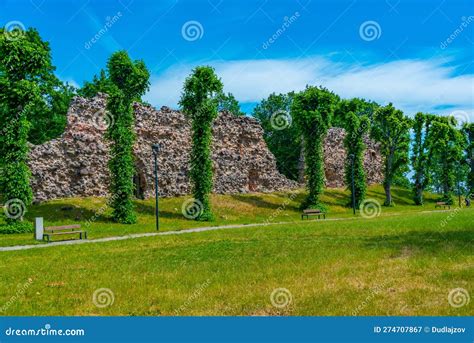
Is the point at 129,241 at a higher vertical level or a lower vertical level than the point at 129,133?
lower

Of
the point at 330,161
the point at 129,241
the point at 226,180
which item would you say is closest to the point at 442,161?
the point at 330,161

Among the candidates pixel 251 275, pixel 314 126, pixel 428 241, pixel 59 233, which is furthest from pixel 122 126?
pixel 251 275

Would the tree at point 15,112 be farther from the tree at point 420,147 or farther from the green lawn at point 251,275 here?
the tree at point 420,147

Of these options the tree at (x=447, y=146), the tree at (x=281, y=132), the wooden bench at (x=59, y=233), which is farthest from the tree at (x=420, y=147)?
the wooden bench at (x=59, y=233)

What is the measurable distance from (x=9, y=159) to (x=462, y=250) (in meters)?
21.9

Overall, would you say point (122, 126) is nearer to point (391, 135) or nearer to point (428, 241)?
point (428, 241)

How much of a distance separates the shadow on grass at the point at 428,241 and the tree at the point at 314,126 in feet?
76.9

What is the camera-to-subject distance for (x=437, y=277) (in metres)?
9.77

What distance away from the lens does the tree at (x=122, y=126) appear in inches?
1220

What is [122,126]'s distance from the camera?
31.7 metres

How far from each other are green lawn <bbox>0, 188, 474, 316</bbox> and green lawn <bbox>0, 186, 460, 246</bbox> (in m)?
7.80

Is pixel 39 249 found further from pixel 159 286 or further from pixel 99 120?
pixel 99 120

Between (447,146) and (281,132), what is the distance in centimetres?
2171

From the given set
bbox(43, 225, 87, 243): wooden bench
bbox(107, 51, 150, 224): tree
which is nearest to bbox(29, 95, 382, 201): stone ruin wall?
bbox(107, 51, 150, 224): tree
